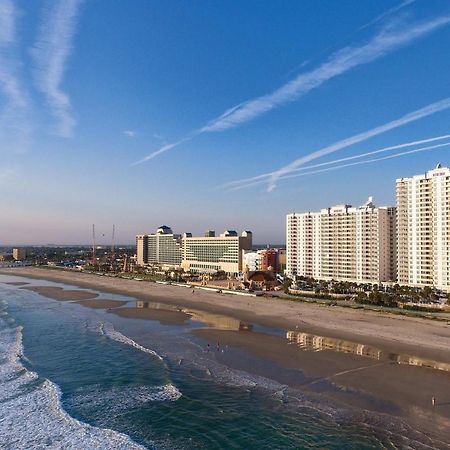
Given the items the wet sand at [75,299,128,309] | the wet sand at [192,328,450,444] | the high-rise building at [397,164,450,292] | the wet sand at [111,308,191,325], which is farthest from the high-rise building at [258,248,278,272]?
the wet sand at [192,328,450,444]

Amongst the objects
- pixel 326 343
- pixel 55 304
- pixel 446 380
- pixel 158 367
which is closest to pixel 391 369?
pixel 446 380

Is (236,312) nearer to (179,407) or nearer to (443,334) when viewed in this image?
(443,334)

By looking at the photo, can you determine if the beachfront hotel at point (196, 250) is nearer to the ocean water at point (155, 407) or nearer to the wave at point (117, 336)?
the wave at point (117, 336)

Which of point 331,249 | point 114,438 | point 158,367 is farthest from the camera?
point 331,249

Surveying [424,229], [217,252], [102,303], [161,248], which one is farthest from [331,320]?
[161,248]

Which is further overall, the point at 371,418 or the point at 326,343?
the point at 326,343

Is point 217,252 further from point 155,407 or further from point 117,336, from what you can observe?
point 155,407

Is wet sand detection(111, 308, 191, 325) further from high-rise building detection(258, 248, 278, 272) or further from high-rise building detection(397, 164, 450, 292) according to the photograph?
high-rise building detection(258, 248, 278, 272)
